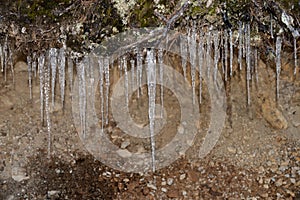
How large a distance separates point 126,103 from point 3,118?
164 cm

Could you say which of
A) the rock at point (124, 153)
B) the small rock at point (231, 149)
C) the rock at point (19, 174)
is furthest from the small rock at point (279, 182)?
the rock at point (19, 174)

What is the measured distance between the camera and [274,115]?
557 cm

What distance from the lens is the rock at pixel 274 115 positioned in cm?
558

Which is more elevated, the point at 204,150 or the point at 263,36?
the point at 263,36

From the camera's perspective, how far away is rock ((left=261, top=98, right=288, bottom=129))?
5.58 metres

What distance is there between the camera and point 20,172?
5094 mm

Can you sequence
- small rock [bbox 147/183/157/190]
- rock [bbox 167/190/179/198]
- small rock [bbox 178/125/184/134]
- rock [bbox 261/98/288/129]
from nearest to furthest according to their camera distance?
rock [bbox 167/190/179/198] → small rock [bbox 147/183/157/190] → rock [bbox 261/98/288/129] → small rock [bbox 178/125/184/134]

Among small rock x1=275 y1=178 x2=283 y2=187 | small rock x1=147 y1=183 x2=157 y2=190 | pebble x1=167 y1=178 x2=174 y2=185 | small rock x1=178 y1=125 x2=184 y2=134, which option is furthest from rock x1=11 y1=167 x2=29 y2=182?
small rock x1=275 y1=178 x2=283 y2=187

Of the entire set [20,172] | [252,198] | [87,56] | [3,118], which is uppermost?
[87,56]

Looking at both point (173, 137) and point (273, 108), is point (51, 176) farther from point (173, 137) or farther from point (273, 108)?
point (273, 108)

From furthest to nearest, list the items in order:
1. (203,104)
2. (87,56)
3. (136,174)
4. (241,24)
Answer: (203,104)
(136,174)
(87,56)
(241,24)

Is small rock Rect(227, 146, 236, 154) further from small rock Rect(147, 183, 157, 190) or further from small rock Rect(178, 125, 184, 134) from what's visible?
small rock Rect(147, 183, 157, 190)

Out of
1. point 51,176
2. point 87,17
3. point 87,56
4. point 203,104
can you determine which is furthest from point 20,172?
point 203,104

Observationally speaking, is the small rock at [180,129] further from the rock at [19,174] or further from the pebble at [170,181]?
the rock at [19,174]
